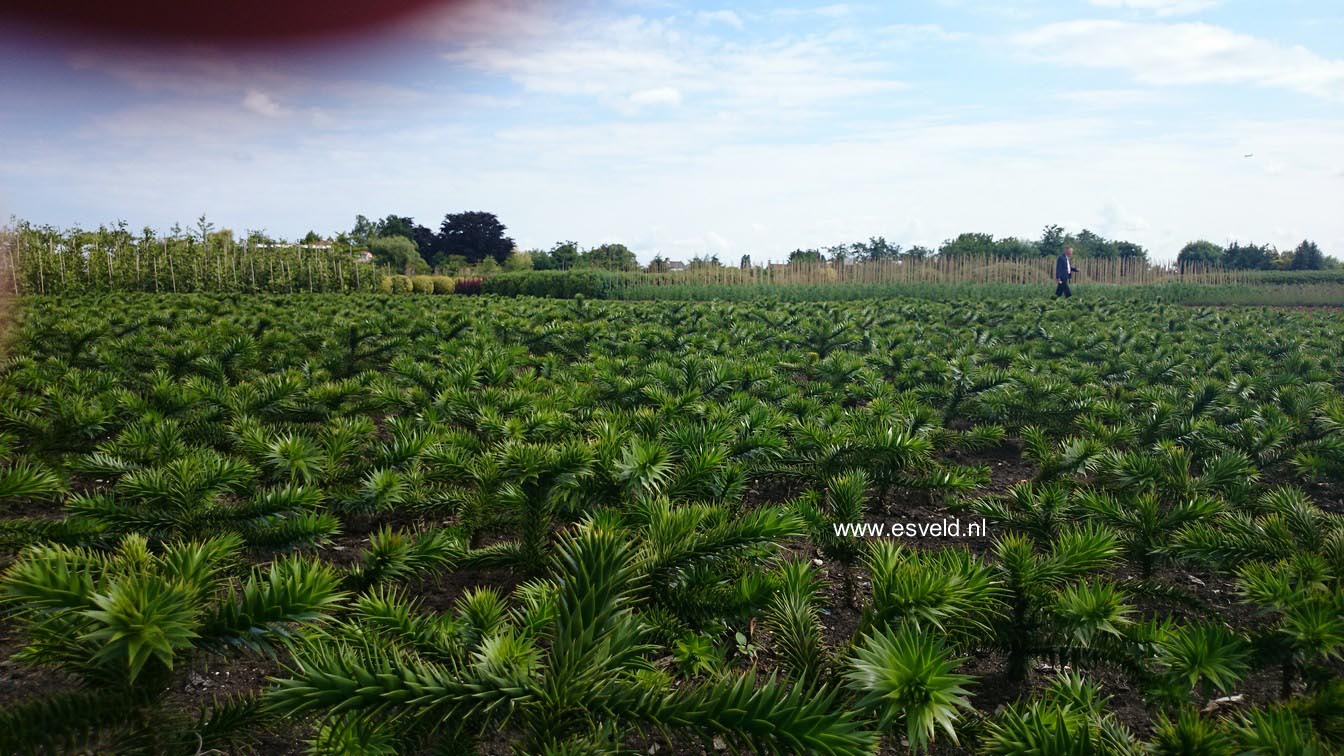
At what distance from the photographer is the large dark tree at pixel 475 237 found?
77500 millimetres

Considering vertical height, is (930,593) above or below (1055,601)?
above

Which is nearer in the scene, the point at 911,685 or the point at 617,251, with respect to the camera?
the point at 911,685

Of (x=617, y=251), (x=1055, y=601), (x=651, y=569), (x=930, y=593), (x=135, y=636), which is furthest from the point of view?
(x=617, y=251)

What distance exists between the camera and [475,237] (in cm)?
7788

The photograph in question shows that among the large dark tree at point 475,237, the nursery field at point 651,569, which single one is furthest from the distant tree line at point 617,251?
the nursery field at point 651,569

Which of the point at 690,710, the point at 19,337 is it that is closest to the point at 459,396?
the point at 690,710

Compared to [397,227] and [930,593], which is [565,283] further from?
[397,227]

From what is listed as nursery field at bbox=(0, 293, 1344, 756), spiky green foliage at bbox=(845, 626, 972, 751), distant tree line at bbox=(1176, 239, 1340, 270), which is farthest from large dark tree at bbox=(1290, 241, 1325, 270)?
spiky green foliage at bbox=(845, 626, 972, 751)

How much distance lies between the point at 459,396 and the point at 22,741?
111 inches

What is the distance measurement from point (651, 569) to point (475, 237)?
8037cm

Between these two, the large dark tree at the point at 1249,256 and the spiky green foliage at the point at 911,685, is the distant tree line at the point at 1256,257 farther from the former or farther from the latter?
the spiky green foliage at the point at 911,685

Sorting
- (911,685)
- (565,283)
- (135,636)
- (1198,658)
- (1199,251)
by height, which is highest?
(1199,251)

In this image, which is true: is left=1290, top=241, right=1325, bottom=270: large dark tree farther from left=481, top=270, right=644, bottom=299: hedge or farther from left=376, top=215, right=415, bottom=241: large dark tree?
left=376, top=215, right=415, bottom=241: large dark tree

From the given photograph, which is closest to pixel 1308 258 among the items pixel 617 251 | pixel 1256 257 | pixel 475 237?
pixel 1256 257
